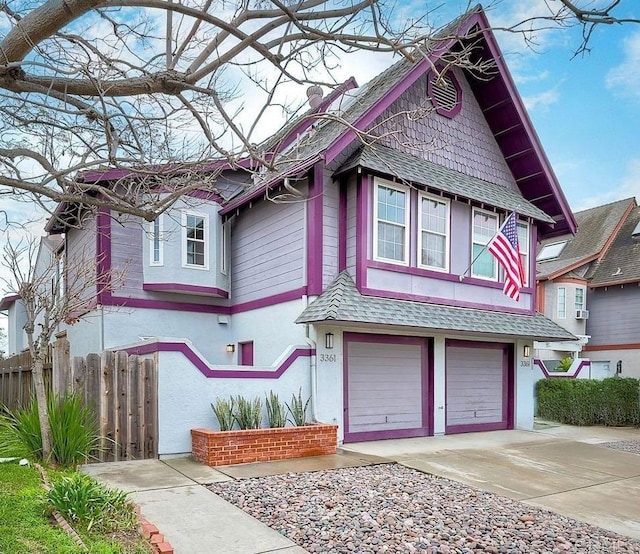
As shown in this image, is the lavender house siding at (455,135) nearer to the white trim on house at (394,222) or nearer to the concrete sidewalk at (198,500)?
the white trim on house at (394,222)

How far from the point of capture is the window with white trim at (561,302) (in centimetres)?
2198

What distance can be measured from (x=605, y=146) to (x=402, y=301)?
258 inches

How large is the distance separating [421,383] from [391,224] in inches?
142

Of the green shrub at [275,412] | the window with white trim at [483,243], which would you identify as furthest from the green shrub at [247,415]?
the window with white trim at [483,243]

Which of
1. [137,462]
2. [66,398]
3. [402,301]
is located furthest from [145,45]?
[402,301]

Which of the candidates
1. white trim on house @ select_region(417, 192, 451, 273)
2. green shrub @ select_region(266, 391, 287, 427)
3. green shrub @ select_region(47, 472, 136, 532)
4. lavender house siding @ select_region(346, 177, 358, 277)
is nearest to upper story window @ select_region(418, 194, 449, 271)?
white trim on house @ select_region(417, 192, 451, 273)

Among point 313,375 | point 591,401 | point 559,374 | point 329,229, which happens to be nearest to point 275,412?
point 313,375

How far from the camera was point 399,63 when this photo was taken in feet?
43.0

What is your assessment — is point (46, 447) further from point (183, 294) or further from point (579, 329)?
point (579, 329)

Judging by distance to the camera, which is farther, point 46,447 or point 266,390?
point 266,390

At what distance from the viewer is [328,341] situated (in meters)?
10.4

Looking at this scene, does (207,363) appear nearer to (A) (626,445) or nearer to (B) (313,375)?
(B) (313,375)

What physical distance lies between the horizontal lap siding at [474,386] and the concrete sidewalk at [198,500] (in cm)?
436

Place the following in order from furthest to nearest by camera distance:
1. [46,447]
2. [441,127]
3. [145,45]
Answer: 1. [441,127]
2. [46,447]
3. [145,45]
